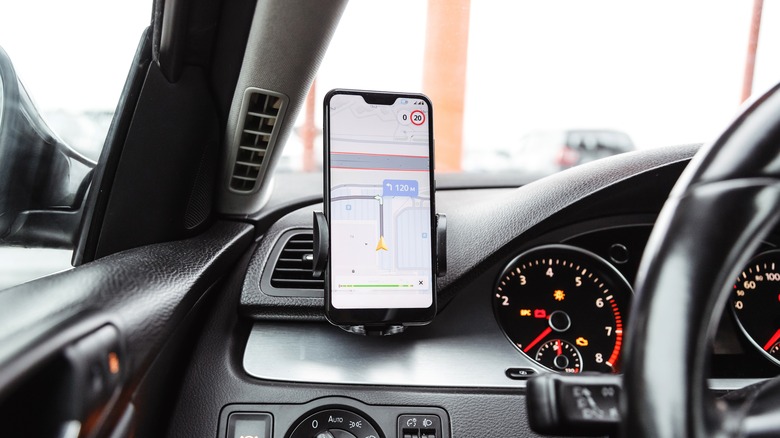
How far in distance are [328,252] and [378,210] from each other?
136 millimetres

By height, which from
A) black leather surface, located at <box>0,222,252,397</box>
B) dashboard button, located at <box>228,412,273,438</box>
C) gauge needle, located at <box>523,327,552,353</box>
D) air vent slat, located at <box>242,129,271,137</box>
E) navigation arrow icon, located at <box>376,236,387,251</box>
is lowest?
dashboard button, located at <box>228,412,273,438</box>

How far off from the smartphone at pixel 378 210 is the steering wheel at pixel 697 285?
2.39ft

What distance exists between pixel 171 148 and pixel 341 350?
0.54 m

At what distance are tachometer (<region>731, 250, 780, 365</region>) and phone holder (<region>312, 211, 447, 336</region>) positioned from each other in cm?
73

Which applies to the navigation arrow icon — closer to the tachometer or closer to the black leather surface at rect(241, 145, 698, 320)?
the black leather surface at rect(241, 145, 698, 320)

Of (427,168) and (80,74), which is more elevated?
(80,74)

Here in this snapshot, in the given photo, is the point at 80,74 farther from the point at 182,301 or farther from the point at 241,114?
the point at 182,301

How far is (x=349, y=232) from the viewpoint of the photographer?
1283mm

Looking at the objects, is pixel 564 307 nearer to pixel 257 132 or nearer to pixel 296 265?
pixel 296 265

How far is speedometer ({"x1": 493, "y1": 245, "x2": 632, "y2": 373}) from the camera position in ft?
4.83

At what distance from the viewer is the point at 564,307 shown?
59.2 inches

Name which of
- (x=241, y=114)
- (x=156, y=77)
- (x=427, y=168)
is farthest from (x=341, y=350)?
(x=156, y=77)

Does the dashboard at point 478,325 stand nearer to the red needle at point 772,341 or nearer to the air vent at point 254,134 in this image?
the red needle at point 772,341

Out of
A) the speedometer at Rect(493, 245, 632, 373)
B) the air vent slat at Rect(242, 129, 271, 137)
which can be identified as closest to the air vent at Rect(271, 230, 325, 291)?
the air vent slat at Rect(242, 129, 271, 137)
